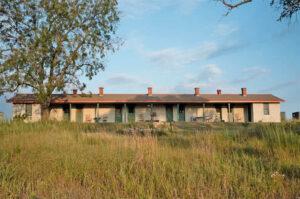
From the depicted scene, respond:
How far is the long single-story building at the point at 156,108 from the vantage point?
2425 centimetres

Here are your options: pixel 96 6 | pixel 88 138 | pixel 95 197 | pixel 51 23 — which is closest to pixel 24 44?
pixel 51 23

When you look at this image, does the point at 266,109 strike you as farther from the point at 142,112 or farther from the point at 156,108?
the point at 142,112

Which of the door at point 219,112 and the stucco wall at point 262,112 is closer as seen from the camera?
the stucco wall at point 262,112

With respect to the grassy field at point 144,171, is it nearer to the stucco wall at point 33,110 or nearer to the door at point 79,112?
the stucco wall at point 33,110

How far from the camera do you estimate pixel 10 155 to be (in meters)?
5.94

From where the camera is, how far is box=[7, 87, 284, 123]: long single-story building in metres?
24.2

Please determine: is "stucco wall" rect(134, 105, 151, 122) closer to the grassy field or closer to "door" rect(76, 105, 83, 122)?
"door" rect(76, 105, 83, 122)

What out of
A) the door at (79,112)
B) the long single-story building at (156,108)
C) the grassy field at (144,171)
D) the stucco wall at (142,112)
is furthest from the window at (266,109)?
the grassy field at (144,171)

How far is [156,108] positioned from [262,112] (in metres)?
11.9

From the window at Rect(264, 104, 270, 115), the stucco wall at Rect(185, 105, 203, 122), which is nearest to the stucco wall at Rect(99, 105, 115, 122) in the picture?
the stucco wall at Rect(185, 105, 203, 122)

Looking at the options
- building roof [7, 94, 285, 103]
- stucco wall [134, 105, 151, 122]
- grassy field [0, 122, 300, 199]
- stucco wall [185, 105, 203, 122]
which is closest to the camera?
grassy field [0, 122, 300, 199]

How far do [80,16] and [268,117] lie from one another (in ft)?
72.5

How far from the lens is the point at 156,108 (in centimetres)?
2603

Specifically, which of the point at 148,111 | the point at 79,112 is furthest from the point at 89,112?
the point at 148,111
